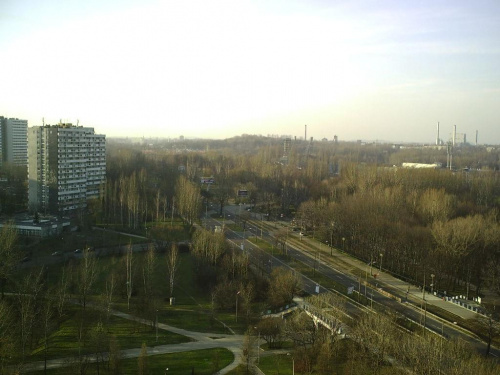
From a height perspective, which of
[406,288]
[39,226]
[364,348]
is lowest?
[406,288]

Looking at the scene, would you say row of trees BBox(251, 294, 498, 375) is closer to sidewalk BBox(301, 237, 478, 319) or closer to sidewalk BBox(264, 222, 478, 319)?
sidewalk BBox(301, 237, 478, 319)

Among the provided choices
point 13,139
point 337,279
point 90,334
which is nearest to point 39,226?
point 90,334

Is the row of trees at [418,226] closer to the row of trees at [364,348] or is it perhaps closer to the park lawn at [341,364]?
the row of trees at [364,348]

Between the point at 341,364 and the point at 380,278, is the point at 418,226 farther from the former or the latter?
the point at 341,364

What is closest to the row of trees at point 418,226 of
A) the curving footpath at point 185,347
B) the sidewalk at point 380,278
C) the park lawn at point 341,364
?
the sidewalk at point 380,278

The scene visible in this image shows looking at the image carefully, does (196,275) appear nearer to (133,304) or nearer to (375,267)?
(133,304)
